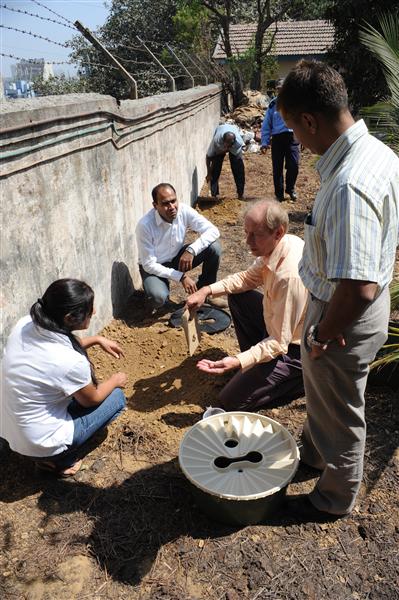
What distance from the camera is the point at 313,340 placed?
1.83 metres

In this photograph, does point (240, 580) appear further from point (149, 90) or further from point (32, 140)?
point (149, 90)

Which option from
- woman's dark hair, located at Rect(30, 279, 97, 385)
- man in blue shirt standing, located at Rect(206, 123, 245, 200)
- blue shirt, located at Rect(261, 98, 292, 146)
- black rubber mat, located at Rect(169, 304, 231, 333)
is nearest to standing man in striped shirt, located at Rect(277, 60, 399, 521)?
woman's dark hair, located at Rect(30, 279, 97, 385)

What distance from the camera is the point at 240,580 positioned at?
2137 mm

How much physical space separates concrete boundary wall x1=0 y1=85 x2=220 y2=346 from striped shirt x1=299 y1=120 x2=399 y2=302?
1.74 meters

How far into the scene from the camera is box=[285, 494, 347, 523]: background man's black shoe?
2352 millimetres

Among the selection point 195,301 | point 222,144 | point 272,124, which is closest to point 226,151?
point 222,144

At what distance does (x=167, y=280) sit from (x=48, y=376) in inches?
98.8

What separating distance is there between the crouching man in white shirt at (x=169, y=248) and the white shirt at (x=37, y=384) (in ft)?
6.76

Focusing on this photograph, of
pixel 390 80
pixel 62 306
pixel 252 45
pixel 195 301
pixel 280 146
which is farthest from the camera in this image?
pixel 252 45

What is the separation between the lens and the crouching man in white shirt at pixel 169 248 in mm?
4461

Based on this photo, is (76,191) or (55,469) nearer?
(55,469)

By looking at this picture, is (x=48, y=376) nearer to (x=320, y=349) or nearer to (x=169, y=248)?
(x=320, y=349)

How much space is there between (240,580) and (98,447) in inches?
45.6

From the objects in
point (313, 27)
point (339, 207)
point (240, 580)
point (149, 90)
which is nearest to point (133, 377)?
point (240, 580)
